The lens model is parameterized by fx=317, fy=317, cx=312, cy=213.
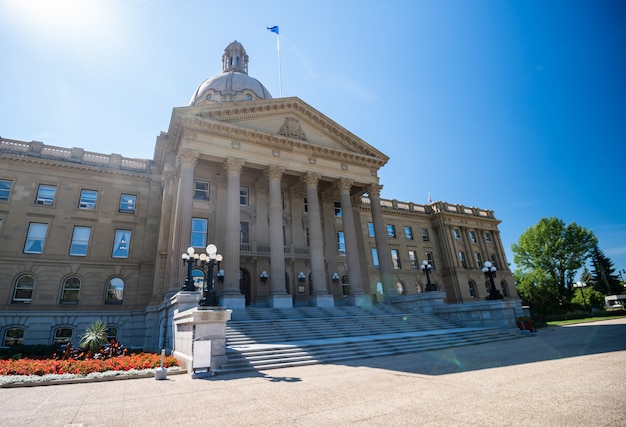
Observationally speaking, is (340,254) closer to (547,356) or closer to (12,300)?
(547,356)

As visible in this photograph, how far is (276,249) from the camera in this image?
22.8 meters

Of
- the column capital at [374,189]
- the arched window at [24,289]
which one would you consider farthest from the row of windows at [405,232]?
the arched window at [24,289]

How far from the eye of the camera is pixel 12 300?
22656 mm

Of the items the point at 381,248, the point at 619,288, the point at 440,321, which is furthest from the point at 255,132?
the point at 619,288

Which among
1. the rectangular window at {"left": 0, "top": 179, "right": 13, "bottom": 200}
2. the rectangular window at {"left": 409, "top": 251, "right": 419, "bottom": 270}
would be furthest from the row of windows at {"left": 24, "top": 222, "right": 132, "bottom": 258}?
the rectangular window at {"left": 409, "top": 251, "right": 419, "bottom": 270}

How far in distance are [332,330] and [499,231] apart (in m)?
46.3

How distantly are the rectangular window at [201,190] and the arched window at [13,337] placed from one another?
14955 mm

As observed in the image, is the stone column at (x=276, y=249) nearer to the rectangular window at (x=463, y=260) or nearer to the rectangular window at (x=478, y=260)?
the rectangular window at (x=463, y=260)

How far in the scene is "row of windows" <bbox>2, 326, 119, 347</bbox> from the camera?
21.8m

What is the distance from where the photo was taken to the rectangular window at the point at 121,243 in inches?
1035

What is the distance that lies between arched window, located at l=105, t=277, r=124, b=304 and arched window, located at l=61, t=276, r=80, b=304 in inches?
79.9

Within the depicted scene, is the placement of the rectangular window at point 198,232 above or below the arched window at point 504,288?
above

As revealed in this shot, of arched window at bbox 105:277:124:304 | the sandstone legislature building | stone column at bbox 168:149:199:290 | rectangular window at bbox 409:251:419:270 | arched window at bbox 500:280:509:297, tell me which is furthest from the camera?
arched window at bbox 500:280:509:297

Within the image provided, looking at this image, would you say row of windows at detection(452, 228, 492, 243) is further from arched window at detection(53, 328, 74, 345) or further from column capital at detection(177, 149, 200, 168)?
arched window at detection(53, 328, 74, 345)
